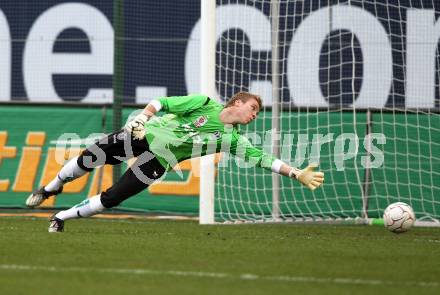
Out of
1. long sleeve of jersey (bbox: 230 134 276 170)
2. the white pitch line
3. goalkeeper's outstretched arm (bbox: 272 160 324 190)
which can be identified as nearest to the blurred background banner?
long sleeve of jersey (bbox: 230 134 276 170)

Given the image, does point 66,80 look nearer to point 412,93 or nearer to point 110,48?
point 110,48

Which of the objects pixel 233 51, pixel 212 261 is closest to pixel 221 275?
pixel 212 261

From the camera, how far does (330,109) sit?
14547mm

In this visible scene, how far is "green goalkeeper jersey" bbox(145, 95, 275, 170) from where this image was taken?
10141mm

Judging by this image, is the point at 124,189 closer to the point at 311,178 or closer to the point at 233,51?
Result: the point at 311,178

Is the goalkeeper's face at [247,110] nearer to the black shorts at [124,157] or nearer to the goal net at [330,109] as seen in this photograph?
the black shorts at [124,157]

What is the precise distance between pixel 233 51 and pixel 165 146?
185 inches

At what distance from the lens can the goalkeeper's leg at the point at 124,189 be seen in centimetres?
1008

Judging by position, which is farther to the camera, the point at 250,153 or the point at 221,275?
the point at 250,153

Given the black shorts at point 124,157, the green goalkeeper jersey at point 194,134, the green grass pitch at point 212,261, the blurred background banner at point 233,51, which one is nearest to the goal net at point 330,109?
the blurred background banner at point 233,51

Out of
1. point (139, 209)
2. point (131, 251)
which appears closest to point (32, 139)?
point (139, 209)

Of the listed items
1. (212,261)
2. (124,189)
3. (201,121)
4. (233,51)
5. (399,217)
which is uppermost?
(233,51)

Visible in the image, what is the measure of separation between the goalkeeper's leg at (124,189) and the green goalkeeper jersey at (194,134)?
13 centimetres

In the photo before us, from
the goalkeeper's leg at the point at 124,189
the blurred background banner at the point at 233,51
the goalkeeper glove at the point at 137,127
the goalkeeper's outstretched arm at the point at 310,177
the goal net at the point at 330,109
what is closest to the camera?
the goalkeeper glove at the point at 137,127
